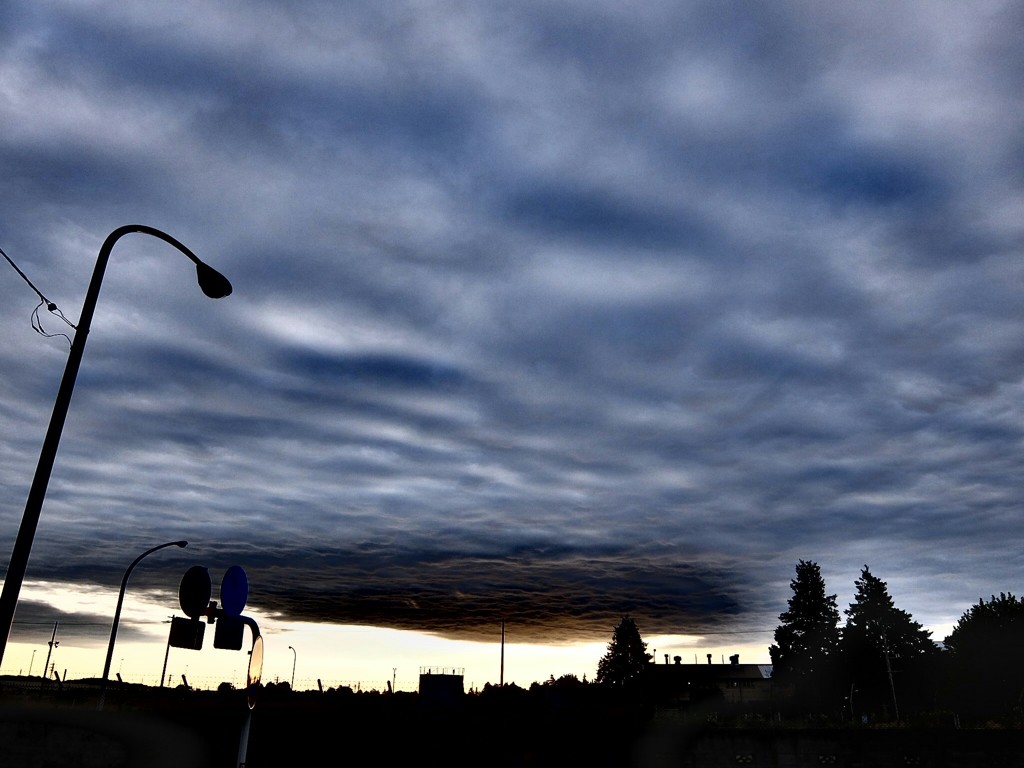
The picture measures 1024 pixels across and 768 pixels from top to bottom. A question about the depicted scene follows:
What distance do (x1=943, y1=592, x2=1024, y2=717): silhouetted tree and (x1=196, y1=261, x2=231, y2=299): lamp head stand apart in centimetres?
7387

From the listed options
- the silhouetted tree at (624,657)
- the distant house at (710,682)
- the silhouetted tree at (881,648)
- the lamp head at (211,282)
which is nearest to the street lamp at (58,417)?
the lamp head at (211,282)

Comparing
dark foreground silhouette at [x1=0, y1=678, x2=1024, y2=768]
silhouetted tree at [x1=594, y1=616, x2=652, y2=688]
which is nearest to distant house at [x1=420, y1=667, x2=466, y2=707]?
dark foreground silhouette at [x1=0, y1=678, x2=1024, y2=768]

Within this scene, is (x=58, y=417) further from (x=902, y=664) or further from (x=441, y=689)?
(x=902, y=664)

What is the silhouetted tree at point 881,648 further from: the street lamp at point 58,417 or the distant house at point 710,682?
the street lamp at point 58,417

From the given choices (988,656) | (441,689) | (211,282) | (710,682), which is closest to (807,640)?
(710,682)

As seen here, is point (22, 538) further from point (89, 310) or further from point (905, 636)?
point (905, 636)

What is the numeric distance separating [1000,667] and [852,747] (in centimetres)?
4628

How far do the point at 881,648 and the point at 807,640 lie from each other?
18.4 m

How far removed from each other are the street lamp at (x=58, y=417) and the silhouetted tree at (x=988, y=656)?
243 feet

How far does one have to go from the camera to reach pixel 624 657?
112 m

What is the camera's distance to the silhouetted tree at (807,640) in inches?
3196

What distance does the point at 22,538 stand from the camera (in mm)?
8211

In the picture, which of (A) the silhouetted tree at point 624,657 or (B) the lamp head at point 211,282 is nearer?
(B) the lamp head at point 211,282

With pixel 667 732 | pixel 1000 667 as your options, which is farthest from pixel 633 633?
pixel 667 732
